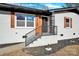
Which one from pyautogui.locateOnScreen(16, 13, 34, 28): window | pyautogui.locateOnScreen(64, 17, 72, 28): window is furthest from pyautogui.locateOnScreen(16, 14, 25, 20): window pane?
pyautogui.locateOnScreen(64, 17, 72, 28): window

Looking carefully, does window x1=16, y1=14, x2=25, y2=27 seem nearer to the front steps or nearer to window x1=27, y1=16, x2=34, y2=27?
window x1=27, y1=16, x2=34, y2=27

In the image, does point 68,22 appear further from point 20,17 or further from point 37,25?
point 20,17

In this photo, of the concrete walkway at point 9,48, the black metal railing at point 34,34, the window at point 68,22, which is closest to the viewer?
the concrete walkway at point 9,48

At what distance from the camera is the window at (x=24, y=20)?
14.0ft

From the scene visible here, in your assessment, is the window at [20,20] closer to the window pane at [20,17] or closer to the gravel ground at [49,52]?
the window pane at [20,17]

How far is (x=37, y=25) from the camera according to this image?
4309 mm

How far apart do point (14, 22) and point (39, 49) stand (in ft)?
2.29

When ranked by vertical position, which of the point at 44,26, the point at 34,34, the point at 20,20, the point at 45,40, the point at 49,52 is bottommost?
the point at 49,52

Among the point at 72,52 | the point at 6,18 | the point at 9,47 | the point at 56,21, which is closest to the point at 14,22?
the point at 6,18

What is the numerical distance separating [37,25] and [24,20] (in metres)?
0.27

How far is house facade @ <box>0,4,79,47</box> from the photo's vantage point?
13.7ft

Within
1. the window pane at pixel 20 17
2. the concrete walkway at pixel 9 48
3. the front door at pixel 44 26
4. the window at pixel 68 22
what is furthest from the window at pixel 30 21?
the window at pixel 68 22

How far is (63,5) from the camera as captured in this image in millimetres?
4340

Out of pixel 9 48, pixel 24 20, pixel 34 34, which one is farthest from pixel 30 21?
pixel 9 48
